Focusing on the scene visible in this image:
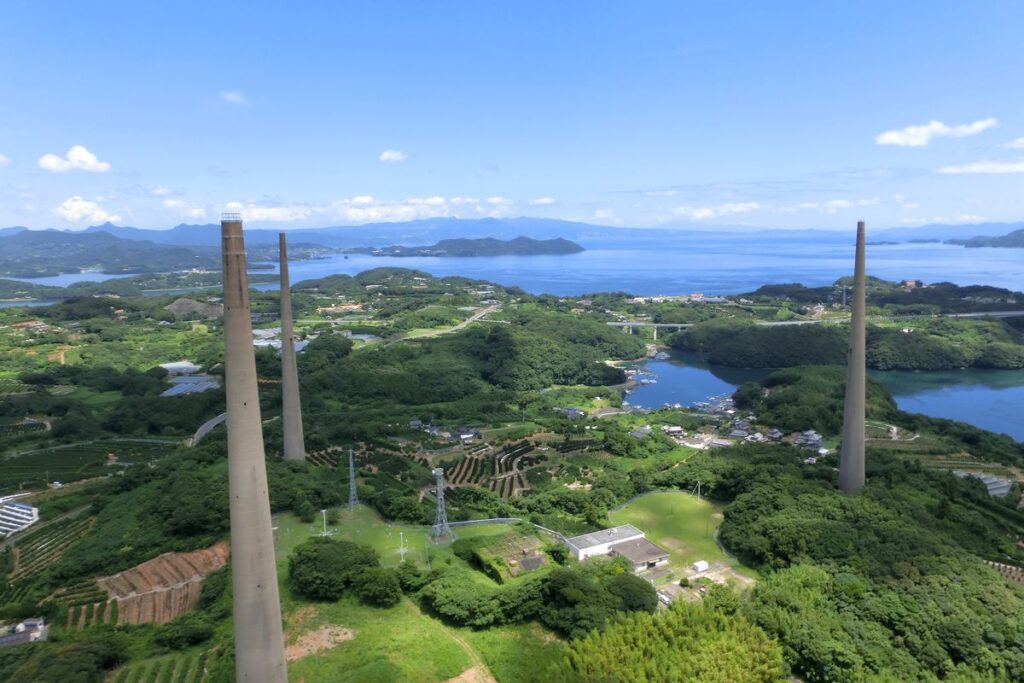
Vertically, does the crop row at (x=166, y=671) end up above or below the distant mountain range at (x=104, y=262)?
below

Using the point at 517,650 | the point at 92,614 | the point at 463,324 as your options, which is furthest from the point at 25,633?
the point at 463,324

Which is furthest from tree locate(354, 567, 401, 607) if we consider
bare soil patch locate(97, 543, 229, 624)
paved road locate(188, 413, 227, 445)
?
paved road locate(188, 413, 227, 445)

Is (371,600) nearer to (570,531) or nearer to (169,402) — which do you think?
(570,531)

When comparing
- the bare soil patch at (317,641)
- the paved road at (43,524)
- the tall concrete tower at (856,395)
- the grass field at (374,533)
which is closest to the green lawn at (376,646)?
the bare soil patch at (317,641)

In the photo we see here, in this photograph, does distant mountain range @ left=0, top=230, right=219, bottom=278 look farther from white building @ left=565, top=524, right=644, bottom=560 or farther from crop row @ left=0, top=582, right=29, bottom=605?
white building @ left=565, top=524, right=644, bottom=560

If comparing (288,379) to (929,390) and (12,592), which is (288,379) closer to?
(12,592)

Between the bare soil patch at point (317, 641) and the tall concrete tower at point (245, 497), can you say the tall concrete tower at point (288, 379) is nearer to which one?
the bare soil patch at point (317, 641)
